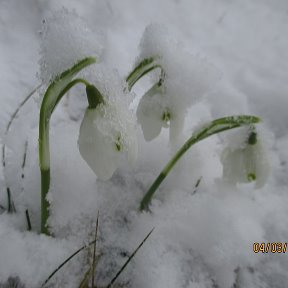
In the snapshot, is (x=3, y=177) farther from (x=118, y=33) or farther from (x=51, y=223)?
(x=118, y=33)

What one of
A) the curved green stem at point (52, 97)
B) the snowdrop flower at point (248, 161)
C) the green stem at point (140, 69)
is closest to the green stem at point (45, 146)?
the curved green stem at point (52, 97)

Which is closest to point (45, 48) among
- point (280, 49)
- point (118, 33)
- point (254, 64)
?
point (118, 33)

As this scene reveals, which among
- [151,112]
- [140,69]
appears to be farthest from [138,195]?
[140,69]

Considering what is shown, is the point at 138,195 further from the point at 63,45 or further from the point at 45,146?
the point at 63,45
